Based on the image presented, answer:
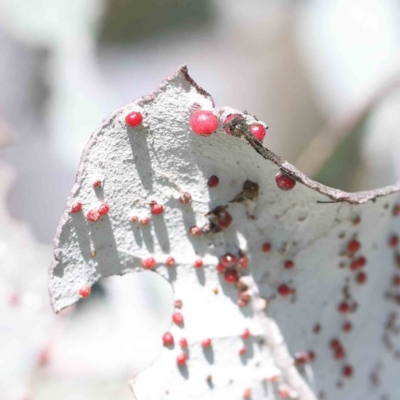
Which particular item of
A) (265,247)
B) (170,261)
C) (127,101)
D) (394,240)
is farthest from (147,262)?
(127,101)

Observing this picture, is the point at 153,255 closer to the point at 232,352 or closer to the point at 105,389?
the point at 232,352

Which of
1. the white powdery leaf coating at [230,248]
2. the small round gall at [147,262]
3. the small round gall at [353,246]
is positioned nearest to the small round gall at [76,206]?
the white powdery leaf coating at [230,248]

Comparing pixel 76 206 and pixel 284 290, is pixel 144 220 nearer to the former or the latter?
pixel 76 206

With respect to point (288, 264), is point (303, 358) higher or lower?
lower

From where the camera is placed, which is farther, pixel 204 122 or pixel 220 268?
pixel 220 268

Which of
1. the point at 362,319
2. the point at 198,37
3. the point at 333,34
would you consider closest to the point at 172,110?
the point at 362,319
